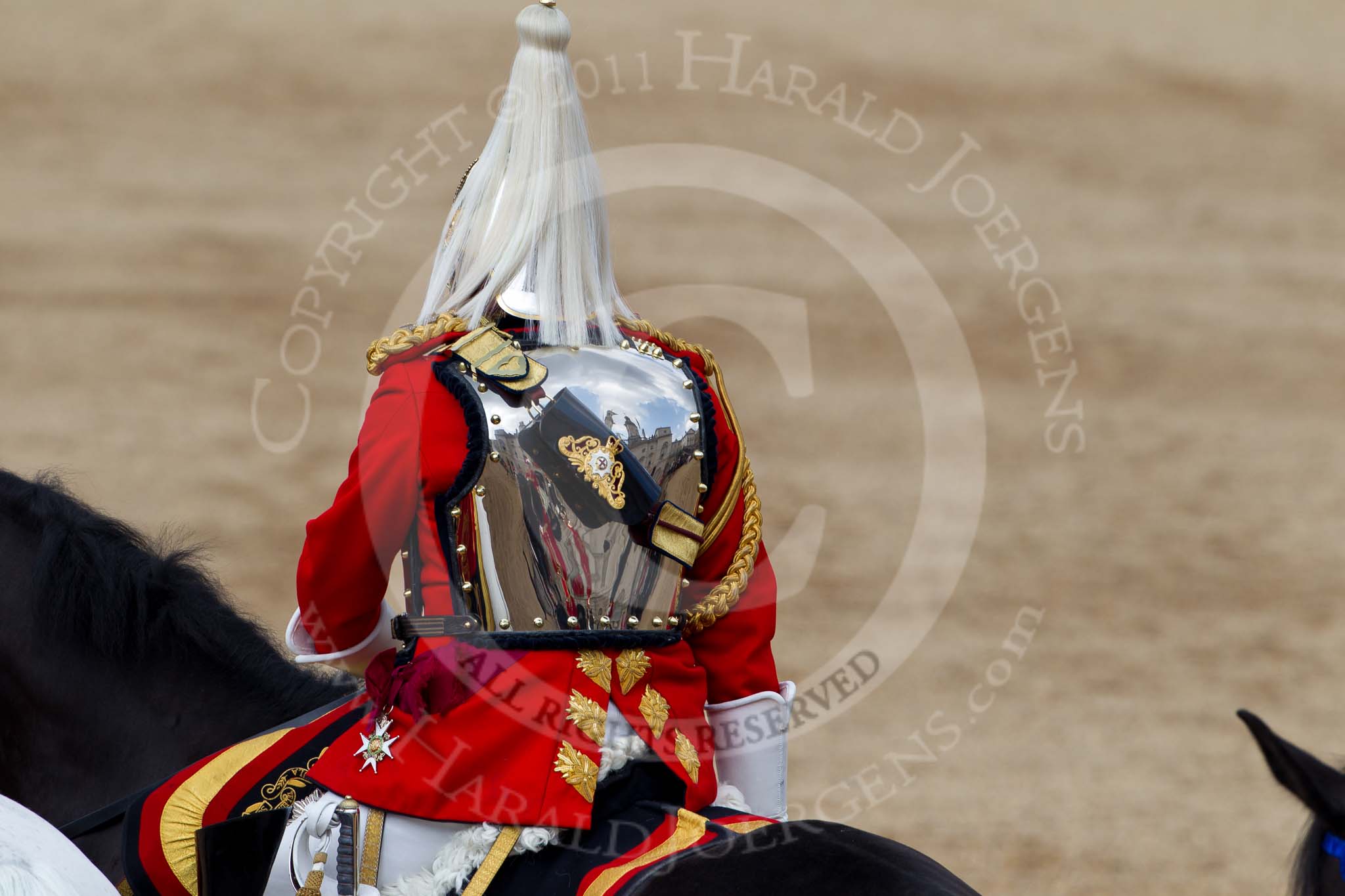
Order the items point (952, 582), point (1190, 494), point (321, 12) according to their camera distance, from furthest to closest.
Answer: point (321, 12) < point (1190, 494) < point (952, 582)

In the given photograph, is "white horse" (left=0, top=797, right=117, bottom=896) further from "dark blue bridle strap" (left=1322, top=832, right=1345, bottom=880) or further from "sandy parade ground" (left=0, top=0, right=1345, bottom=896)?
"sandy parade ground" (left=0, top=0, right=1345, bottom=896)

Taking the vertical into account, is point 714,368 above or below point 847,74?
below

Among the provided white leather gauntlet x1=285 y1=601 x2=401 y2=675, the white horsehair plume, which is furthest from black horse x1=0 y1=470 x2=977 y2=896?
the white horsehair plume

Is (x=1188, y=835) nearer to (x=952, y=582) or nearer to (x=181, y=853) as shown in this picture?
(x=952, y=582)

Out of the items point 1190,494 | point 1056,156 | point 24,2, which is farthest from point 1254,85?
point 24,2

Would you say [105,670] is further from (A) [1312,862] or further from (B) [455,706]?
(A) [1312,862]

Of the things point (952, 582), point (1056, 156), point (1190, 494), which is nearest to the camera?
point (952, 582)

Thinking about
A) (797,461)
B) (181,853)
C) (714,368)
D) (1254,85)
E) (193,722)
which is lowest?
(181,853)

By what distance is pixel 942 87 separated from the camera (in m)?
10.6

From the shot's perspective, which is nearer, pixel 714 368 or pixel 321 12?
pixel 714 368

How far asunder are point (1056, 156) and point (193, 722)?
891cm

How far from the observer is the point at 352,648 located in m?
2.09

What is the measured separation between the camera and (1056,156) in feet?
33.8

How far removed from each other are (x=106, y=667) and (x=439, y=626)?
0.76m
